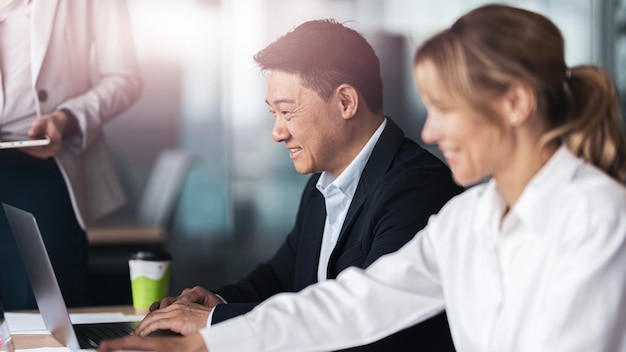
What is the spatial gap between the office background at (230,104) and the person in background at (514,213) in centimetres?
257

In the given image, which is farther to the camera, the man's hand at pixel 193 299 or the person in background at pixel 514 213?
the man's hand at pixel 193 299

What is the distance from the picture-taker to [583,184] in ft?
4.21

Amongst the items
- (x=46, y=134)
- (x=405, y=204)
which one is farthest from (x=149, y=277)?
(x=46, y=134)

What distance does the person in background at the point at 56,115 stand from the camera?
298cm

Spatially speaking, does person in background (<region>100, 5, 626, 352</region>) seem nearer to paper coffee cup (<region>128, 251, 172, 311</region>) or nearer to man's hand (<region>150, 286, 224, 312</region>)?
man's hand (<region>150, 286, 224, 312</region>)

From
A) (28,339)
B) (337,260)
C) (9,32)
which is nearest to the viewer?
(28,339)

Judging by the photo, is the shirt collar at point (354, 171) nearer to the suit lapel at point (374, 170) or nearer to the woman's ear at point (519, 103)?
the suit lapel at point (374, 170)

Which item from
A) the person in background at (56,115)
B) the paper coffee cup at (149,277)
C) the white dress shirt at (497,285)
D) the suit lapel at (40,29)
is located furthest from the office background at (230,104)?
the white dress shirt at (497,285)

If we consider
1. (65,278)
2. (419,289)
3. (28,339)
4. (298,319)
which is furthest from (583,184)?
(65,278)

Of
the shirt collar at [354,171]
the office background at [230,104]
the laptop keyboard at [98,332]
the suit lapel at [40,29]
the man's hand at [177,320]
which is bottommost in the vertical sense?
the office background at [230,104]

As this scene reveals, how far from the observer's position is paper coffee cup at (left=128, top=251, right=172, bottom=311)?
222cm

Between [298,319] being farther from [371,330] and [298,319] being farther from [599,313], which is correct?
[599,313]

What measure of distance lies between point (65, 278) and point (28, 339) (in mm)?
1224

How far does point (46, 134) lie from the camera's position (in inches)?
118
